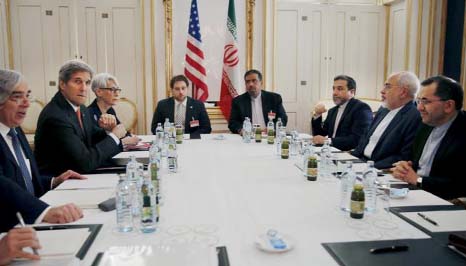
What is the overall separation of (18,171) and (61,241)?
0.78 meters

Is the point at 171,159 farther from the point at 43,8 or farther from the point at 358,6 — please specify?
the point at 358,6

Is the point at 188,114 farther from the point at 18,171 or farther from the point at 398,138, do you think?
the point at 18,171

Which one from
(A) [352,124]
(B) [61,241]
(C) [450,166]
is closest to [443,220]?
(C) [450,166]

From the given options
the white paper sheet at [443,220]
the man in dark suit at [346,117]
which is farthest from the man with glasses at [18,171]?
the man in dark suit at [346,117]

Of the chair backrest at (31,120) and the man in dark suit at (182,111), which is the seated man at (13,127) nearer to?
the man in dark suit at (182,111)

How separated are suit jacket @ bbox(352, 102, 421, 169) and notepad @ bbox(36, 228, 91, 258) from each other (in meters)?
2.32

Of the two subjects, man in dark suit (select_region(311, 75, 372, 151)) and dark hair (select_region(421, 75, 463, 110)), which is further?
man in dark suit (select_region(311, 75, 372, 151))

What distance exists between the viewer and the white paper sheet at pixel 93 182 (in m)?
2.21

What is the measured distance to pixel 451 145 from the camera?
252cm

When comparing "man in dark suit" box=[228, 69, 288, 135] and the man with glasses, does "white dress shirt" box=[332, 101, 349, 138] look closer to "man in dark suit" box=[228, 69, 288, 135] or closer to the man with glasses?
"man in dark suit" box=[228, 69, 288, 135]

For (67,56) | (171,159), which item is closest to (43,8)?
(67,56)

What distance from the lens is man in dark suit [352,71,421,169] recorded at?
10.2ft

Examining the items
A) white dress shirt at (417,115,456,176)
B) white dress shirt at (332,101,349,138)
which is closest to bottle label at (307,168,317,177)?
white dress shirt at (417,115,456,176)

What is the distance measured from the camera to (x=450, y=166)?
8.27 ft
